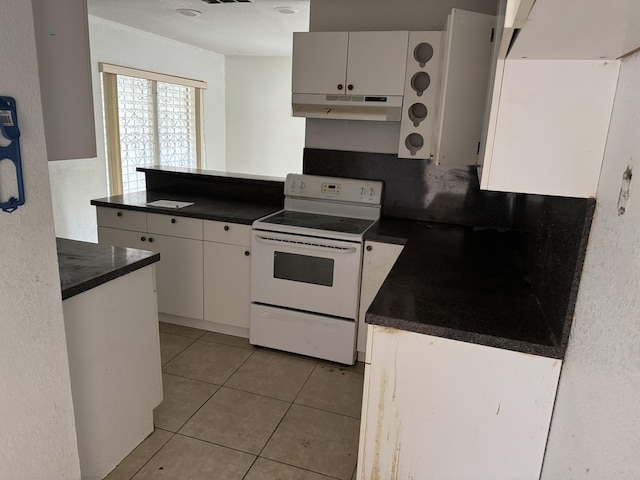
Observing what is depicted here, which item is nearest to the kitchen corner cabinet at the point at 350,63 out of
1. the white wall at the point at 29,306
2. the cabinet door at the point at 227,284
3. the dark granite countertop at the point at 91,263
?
the cabinet door at the point at 227,284

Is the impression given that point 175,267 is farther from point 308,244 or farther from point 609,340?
point 609,340

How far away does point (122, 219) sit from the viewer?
3.19 meters

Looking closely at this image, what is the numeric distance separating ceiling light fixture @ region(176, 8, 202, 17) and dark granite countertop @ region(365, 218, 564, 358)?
8.60ft

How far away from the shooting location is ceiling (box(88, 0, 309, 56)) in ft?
11.9

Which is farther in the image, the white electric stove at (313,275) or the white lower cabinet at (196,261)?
the white lower cabinet at (196,261)

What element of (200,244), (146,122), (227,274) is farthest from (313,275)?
(146,122)

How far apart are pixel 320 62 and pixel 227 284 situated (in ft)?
5.01

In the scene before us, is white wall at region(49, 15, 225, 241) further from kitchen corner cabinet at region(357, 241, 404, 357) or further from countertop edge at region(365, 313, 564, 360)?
countertop edge at region(365, 313, 564, 360)

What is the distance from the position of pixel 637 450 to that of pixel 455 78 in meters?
1.76

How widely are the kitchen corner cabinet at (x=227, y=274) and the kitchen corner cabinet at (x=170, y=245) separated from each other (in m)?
0.07

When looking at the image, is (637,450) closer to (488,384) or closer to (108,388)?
(488,384)

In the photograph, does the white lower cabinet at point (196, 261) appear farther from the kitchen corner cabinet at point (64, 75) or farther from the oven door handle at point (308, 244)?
the kitchen corner cabinet at point (64, 75)

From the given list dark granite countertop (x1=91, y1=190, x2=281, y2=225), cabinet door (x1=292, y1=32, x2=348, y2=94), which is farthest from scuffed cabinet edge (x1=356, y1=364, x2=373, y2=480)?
cabinet door (x1=292, y1=32, x2=348, y2=94)

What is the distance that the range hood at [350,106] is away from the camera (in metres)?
2.68
